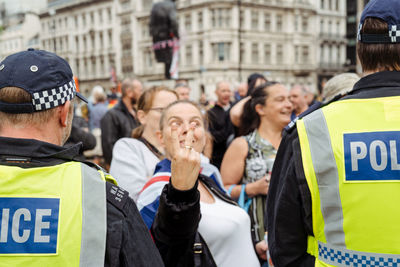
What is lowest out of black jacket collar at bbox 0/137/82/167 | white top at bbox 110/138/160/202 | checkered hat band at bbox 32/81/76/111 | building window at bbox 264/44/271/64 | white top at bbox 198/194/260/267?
white top at bbox 198/194/260/267

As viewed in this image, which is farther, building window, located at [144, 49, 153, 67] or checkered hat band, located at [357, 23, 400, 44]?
building window, located at [144, 49, 153, 67]

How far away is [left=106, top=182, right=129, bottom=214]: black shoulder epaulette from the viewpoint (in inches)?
62.6

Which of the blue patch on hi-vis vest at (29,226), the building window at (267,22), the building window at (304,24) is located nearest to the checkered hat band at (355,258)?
the blue patch on hi-vis vest at (29,226)

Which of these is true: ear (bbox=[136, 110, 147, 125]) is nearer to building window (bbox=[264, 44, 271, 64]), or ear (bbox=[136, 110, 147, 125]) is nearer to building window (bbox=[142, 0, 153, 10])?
building window (bbox=[264, 44, 271, 64])

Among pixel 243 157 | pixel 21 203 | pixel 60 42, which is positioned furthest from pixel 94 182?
pixel 60 42

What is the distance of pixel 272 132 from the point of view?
4.02 meters

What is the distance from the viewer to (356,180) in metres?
1.79

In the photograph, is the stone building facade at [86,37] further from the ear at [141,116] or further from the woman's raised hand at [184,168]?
the woman's raised hand at [184,168]

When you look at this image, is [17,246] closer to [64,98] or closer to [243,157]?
[64,98]

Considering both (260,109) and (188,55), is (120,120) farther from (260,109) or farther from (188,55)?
(188,55)

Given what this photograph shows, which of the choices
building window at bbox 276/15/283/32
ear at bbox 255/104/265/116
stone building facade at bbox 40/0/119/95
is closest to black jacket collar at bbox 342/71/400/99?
ear at bbox 255/104/265/116

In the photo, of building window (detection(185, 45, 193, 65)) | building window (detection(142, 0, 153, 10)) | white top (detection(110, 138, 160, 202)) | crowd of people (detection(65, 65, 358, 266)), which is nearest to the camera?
crowd of people (detection(65, 65, 358, 266))

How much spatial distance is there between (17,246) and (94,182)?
1.06 ft

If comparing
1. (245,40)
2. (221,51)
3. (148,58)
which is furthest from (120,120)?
(148,58)
